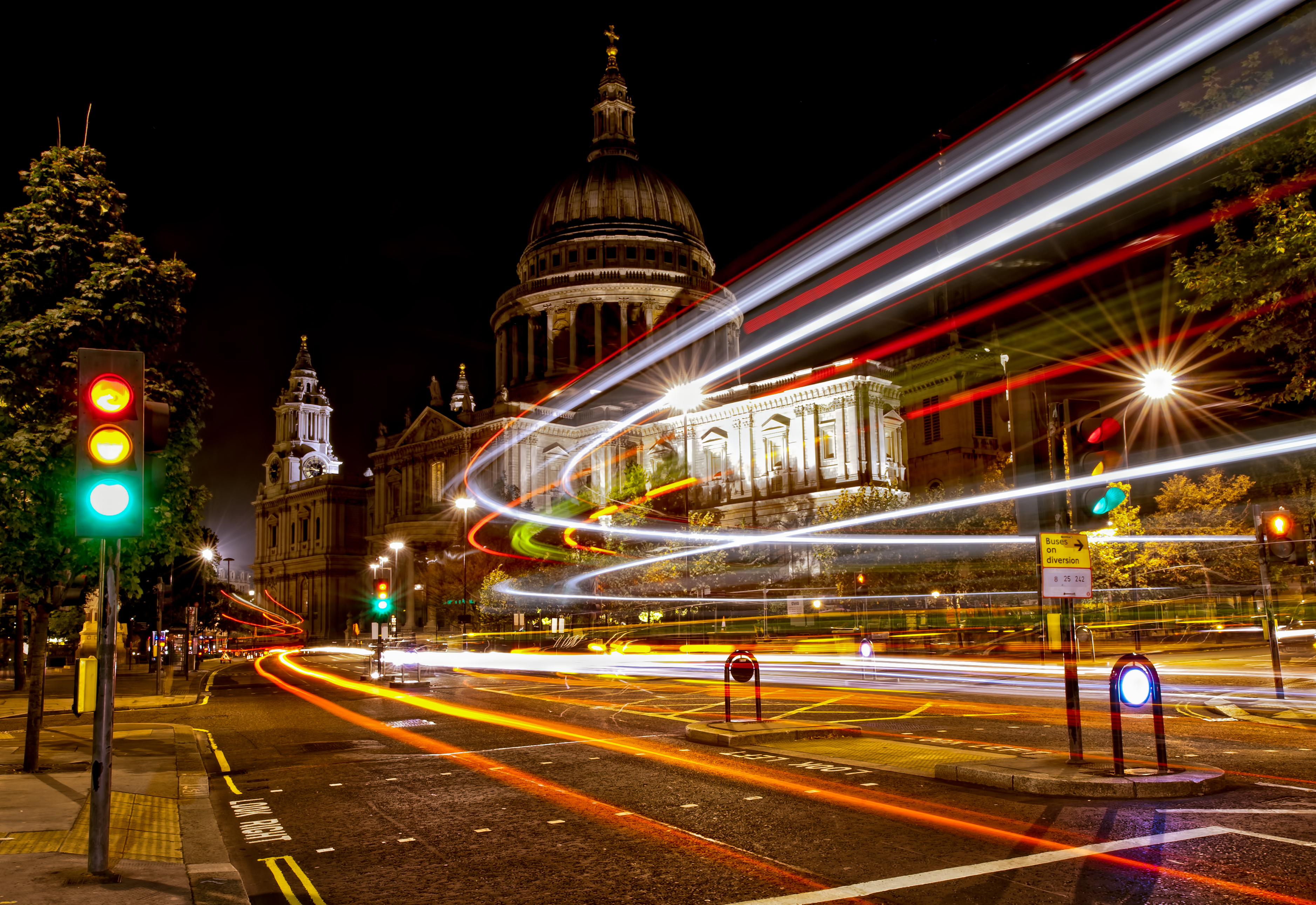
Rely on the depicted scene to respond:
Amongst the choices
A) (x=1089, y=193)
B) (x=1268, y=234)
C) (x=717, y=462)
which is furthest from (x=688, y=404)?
(x=1268, y=234)

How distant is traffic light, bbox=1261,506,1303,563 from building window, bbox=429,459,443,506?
86.0m

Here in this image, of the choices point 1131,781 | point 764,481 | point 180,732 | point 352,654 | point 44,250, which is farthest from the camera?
point 764,481

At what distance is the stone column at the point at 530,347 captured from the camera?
111 metres

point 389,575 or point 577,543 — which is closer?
point 389,575

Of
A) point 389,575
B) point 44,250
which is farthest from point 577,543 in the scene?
point 44,250

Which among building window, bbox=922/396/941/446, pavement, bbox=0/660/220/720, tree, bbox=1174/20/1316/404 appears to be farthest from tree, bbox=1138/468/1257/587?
pavement, bbox=0/660/220/720

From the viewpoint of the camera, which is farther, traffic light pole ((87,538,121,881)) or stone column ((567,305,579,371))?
stone column ((567,305,579,371))

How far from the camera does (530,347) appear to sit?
112m

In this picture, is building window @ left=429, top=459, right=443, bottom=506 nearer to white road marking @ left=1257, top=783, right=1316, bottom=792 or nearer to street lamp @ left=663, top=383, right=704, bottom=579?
street lamp @ left=663, top=383, right=704, bottom=579

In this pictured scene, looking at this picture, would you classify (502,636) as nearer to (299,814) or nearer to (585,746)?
(585,746)

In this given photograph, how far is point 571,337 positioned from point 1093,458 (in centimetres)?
10089

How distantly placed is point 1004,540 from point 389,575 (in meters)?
26.9

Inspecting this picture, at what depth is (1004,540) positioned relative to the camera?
44438 millimetres

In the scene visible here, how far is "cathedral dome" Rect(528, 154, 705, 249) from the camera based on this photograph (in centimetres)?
11125
